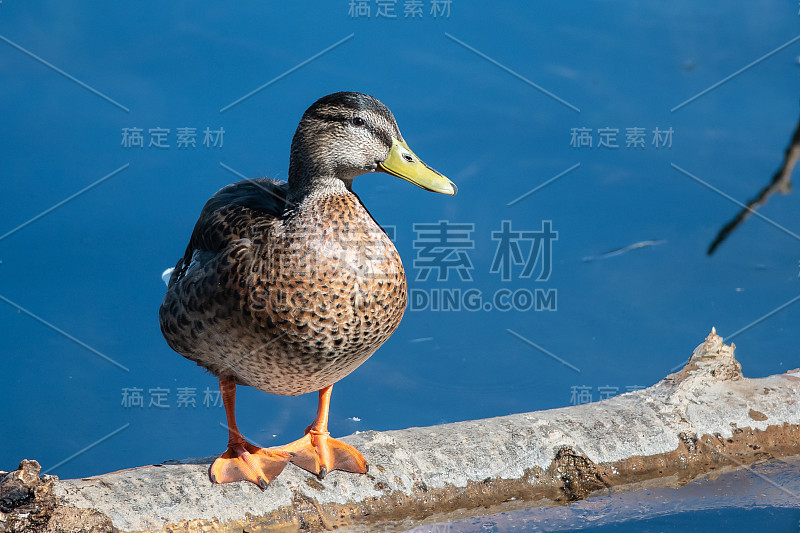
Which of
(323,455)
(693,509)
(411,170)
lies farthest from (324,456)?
(693,509)

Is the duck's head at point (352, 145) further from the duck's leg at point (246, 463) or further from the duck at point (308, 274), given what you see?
the duck's leg at point (246, 463)

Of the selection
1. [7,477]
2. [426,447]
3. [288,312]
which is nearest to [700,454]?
[426,447]

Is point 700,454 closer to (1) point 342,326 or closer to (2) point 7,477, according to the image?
(1) point 342,326

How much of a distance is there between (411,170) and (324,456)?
0.75 metres

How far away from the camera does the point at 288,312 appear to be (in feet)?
6.52

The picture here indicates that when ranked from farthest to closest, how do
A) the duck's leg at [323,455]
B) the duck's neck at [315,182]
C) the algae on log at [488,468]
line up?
the duck's leg at [323,455], the duck's neck at [315,182], the algae on log at [488,468]

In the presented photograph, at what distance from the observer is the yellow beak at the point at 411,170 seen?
2.04m

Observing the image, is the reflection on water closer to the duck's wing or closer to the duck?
the duck

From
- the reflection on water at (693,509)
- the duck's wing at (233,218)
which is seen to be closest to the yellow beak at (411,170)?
the duck's wing at (233,218)

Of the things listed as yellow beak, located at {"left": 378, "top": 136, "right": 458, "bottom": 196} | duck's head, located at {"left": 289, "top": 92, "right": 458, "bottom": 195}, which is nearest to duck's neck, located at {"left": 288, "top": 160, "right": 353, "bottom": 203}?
duck's head, located at {"left": 289, "top": 92, "right": 458, "bottom": 195}

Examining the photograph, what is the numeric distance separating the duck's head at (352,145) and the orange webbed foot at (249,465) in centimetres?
66

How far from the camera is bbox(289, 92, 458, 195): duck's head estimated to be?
204cm

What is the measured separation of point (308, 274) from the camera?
1995 mm

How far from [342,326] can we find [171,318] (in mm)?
460
